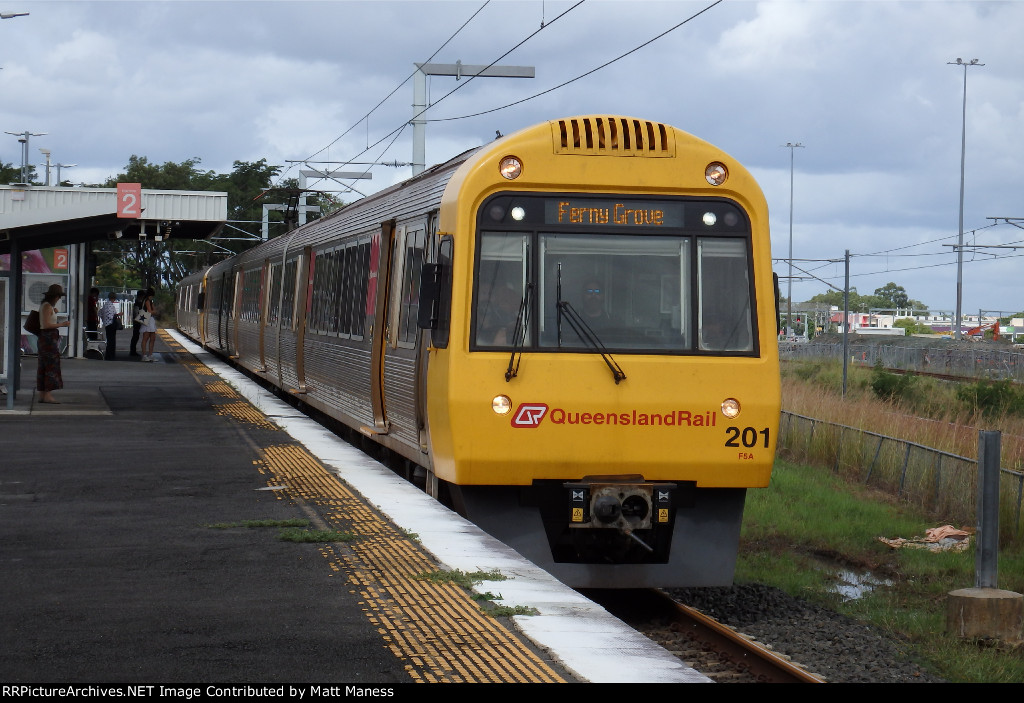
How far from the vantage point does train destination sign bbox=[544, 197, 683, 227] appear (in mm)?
9102

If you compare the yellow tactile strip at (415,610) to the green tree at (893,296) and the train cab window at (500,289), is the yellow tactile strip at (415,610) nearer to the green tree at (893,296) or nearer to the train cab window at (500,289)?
the train cab window at (500,289)

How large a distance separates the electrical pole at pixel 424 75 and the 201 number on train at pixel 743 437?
50.8 feet

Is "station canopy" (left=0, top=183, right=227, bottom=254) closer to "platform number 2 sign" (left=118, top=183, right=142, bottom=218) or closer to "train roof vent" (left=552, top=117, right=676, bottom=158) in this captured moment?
"platform number 2 sign" (left=118, top=183, right=142, bottom=218)

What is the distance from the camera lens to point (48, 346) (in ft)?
62.3

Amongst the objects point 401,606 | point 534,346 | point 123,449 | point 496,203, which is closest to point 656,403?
point 534,346

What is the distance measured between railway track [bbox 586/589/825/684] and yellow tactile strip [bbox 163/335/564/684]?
1547 mm

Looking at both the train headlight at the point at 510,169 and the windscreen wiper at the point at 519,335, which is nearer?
the windscreen wiper at the point at 519,335

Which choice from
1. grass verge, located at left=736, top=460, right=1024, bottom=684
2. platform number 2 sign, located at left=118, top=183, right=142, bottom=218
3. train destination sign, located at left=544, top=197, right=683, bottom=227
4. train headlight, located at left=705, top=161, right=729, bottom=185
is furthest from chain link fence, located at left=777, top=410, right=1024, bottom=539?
platform number 2 sign, located at left=118, top=183, right=142, bottom=218

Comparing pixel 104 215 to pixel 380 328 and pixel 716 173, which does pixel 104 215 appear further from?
pixel 716 173

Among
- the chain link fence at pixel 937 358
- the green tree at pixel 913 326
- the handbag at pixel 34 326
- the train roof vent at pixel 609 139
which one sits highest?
the train roof vent at pixel 609 139

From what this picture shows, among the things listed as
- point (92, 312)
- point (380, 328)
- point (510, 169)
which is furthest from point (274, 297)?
point (510, 169)

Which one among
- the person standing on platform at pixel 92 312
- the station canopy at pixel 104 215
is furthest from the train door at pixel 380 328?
the person standing on platform at pixel 92 312

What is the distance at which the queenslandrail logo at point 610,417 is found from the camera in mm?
8797

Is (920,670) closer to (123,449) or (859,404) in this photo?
(123,449)
